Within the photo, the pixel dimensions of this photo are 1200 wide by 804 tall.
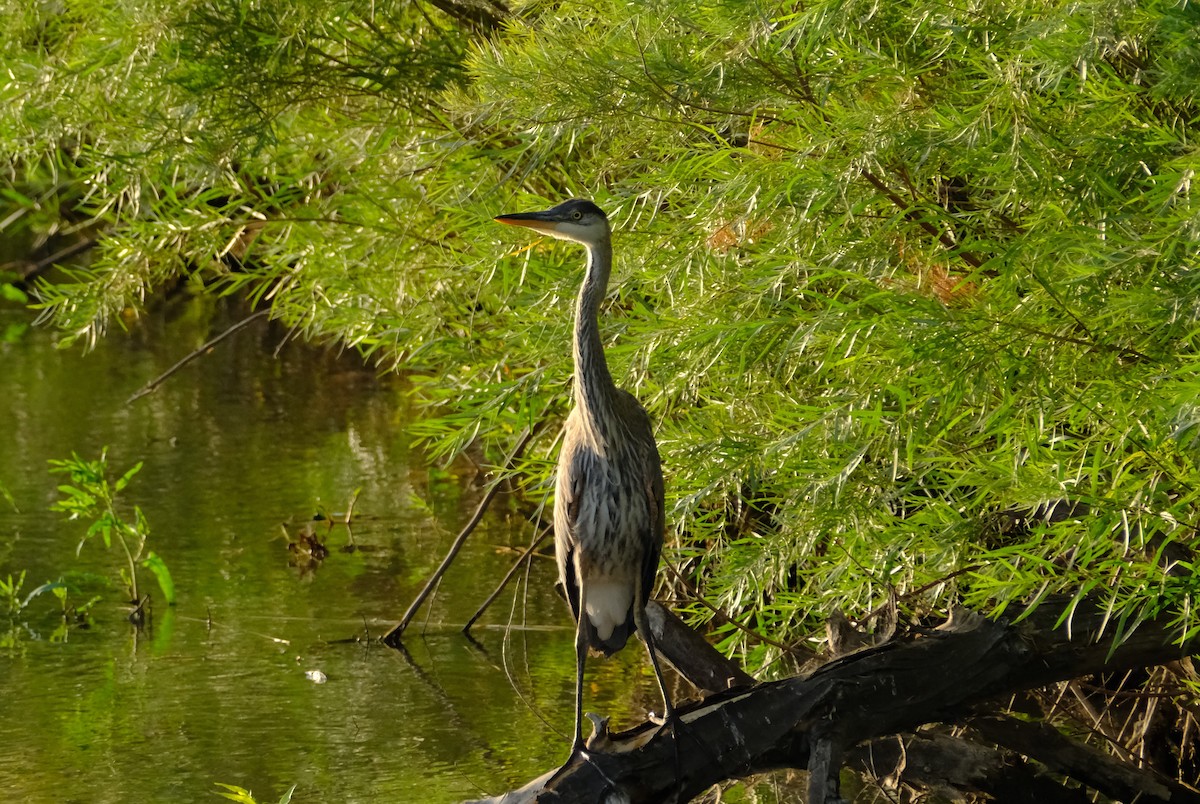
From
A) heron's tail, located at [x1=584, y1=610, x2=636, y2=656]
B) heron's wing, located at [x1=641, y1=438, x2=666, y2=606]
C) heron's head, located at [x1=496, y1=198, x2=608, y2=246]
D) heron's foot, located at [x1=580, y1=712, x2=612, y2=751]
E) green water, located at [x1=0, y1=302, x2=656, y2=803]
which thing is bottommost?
green water, located at [x1=0, y1=302, x2=656, y2=803]

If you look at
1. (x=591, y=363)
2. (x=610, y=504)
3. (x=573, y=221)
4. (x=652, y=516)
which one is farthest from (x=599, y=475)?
(x=573, y=221)

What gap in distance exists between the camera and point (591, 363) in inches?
167

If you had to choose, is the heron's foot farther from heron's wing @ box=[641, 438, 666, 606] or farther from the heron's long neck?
the heron's long neck

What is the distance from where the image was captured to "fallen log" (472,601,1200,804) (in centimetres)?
379

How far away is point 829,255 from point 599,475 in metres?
0.82

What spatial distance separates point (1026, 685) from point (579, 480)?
4.00ft

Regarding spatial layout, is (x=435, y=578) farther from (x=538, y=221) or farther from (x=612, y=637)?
(x=538, y=221)

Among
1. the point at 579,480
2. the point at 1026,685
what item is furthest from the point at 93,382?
the point at 1026,685

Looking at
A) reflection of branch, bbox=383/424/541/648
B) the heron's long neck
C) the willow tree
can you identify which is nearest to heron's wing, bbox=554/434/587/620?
the heron's long neck

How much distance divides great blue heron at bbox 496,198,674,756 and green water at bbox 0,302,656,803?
938 mm

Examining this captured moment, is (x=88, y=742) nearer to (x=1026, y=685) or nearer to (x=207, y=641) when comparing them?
(x=207, y=641)

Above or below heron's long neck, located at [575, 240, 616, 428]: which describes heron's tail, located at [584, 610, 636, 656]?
below

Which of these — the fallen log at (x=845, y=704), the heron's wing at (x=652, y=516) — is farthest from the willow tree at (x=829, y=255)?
the heron's wing at (x=652, y=516)

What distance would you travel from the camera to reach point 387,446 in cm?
1000
